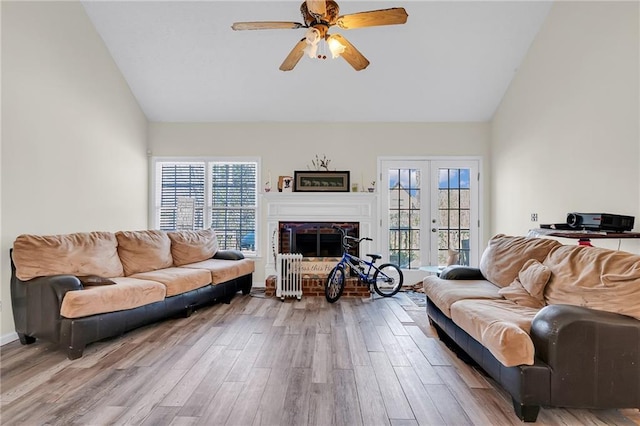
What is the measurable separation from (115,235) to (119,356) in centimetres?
169

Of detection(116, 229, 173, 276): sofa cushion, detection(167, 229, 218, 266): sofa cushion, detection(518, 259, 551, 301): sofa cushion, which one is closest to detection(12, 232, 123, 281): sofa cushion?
detection(116, 229, 173, 276): sofa cushion

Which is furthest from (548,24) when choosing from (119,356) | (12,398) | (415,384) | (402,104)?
(12,398)

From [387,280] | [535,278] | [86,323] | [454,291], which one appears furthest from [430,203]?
[86,323]

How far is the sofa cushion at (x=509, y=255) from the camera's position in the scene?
3035 mm

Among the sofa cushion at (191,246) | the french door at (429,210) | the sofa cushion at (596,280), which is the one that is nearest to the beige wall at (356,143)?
the french door at (429,210)

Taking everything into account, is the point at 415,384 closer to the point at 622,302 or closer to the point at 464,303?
the point at 464,303

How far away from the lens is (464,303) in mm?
2717

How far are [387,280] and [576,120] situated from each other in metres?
2.95

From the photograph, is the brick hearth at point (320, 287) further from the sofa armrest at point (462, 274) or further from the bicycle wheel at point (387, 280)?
the sofa armrest at point (462, 274)

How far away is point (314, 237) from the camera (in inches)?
215

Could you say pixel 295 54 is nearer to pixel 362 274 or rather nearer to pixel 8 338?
pixel 362 274

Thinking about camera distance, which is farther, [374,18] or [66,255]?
[66,255]

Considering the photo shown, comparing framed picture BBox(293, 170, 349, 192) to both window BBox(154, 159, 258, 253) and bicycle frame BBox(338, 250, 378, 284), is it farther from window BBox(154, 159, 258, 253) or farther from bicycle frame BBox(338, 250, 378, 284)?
bicycle frame BBox(338, 250, 378, 284)

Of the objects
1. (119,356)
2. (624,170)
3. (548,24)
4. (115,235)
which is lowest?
(119,356)
